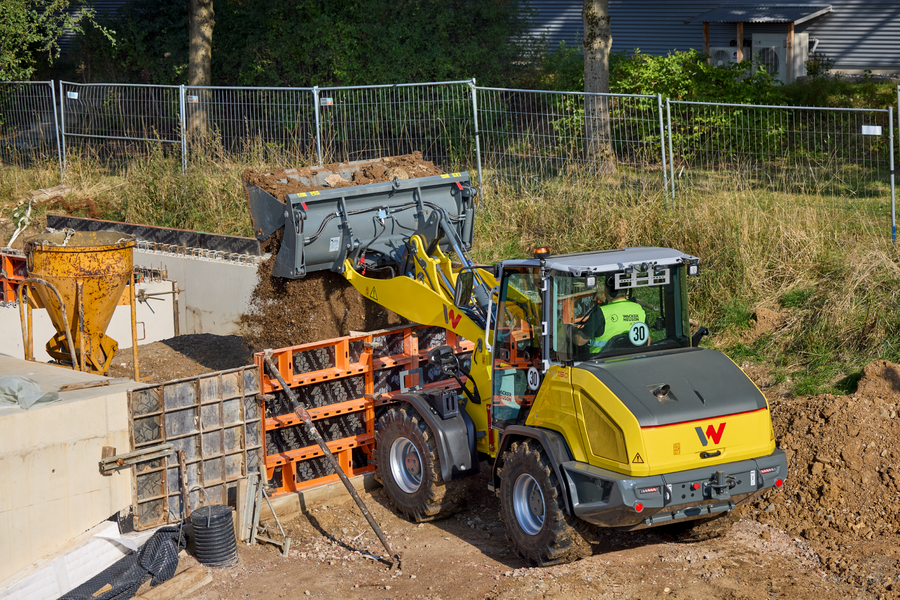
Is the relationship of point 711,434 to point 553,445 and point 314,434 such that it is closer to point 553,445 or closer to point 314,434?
point 553,445

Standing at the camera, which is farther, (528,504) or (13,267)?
(13,267)

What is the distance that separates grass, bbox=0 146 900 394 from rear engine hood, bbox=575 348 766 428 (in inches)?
121

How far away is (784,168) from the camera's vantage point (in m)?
11.2

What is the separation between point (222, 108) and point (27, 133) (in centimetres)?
486

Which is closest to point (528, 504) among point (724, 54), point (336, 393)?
point (336, 393)

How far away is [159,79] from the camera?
25547 millimetres

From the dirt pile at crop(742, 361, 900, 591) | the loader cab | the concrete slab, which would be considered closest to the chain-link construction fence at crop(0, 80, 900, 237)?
the dirt pile at crop(742, 361, 900, 591)

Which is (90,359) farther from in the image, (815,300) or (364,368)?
(815,300)

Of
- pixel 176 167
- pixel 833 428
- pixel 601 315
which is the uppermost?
pixel 176 167

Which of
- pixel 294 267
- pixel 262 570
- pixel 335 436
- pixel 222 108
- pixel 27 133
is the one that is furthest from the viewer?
→ pixel 27 133

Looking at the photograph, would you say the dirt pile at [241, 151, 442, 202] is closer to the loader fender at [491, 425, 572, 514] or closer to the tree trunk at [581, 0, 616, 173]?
the loader fender at [491, 425, 572, 514]

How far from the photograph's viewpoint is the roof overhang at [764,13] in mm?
24484

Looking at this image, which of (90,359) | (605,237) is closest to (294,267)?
(90,359)

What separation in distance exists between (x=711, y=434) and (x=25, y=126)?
17.5m
